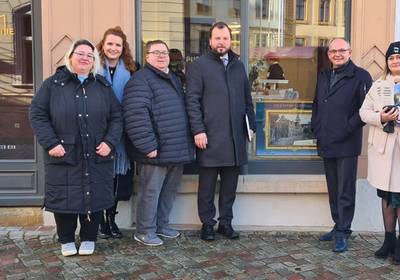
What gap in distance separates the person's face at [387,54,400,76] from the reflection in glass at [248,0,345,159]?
52.9 inches

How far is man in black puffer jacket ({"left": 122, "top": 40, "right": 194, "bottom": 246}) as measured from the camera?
450cm

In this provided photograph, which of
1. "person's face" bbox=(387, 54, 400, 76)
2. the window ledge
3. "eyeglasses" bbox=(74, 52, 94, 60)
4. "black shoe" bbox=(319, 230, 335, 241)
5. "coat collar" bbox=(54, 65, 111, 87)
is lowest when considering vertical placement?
"black shoe" bbox=(319, 230, 335, 241)

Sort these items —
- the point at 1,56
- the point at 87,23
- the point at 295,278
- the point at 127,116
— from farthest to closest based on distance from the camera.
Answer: the point at 1,56
the point at 87,23
the point at 127,116
the point at 295,278

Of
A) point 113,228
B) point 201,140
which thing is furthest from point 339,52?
point 113,228

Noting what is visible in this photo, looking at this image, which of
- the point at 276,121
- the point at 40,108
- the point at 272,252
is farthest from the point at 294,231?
→ the point at 40,108

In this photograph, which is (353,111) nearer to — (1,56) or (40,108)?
(40,108)

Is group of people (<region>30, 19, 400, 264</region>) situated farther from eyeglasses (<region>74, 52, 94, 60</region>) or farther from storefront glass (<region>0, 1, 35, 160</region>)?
storefront glass (<region>0, 1, 35, 160</region>)

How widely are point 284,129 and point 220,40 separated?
1439 millimetres

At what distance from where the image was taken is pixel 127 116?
178 inches

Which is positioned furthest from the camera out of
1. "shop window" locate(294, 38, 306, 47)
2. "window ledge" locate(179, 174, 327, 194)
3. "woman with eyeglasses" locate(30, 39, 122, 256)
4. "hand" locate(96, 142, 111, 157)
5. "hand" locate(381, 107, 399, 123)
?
"shop window" locate(294, 38, 306, 47)

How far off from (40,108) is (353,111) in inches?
103

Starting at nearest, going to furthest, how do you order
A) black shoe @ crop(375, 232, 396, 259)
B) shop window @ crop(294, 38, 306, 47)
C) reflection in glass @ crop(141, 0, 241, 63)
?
black shoe @ crop(375, 232, 396, 259), reflection in glass @ crop(141, 0, 241, 63), shop window @ crop(294, 38, 306, 47)

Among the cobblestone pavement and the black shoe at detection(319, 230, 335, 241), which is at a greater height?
the black shoe at detection(319, 230, 335, 241)

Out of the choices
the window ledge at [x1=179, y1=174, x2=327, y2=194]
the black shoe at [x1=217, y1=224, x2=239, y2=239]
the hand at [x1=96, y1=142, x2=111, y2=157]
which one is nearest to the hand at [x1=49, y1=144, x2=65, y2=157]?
the hand at [x1=96, y1=142, x2=111, y2=157]
